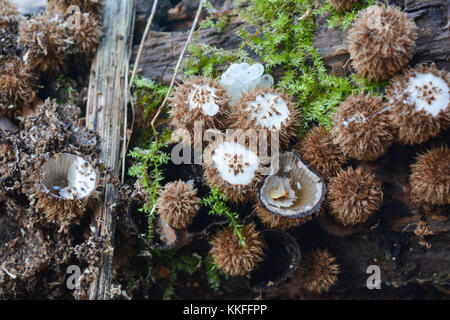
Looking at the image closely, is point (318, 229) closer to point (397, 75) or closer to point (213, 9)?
point (397, 75)

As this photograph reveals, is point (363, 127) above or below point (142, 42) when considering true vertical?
below

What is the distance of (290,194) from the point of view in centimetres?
248

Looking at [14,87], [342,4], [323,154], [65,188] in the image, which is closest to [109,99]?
[14,87]

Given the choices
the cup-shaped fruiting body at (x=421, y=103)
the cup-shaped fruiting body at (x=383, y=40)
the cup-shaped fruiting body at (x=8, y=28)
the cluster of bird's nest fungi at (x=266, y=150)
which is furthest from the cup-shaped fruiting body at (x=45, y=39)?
the cup-shaped fruiting body at (x=421, y=103)

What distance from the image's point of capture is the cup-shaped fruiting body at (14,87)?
281cm

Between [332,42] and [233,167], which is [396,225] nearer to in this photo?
[233,167]

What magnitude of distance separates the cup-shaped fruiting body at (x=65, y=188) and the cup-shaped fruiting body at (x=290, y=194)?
3.73 ft

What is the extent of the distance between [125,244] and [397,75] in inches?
86.1

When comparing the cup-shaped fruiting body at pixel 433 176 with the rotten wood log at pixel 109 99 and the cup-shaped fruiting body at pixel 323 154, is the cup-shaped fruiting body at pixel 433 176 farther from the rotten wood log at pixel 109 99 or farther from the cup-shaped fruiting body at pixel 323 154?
the rotten wood log at pixel 109 99

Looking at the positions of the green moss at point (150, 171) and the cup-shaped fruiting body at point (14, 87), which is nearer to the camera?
the green moss at point (150, 171)

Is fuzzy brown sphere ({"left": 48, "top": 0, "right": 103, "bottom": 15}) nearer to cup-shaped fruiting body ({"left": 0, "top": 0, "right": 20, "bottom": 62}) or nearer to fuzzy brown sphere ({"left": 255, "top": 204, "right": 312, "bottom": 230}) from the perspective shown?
cup-shaped fruiting body ({"left": 0, "top": 0, "right": 20, "bottom": 62})

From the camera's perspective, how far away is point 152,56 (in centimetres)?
309

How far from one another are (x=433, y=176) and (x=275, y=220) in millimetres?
936

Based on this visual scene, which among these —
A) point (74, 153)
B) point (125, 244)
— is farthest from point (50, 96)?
point (125, 244)
